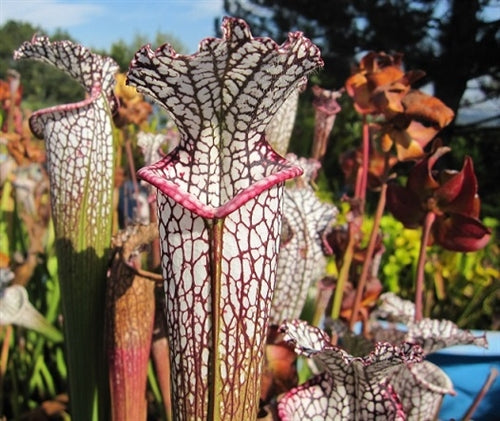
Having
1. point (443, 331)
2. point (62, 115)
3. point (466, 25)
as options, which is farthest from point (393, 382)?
point (466, 25)

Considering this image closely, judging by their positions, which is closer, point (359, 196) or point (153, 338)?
point (153, 338)

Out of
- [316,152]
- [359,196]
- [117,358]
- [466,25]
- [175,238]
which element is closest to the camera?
[175,238]

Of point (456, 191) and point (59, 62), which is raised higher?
point (59, 62)

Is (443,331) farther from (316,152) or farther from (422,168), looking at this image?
(316,152)

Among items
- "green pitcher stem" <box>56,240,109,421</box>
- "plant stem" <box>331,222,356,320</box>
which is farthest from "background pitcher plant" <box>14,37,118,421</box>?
"plant stem" <box>331,222,356,320</box>

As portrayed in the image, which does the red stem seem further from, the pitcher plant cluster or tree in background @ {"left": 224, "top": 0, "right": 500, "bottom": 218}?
tree in background @ {"left": 224, "top": 0, "right": 500, "bottom": 218}

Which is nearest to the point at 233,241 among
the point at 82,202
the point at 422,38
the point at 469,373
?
the point at 82,202

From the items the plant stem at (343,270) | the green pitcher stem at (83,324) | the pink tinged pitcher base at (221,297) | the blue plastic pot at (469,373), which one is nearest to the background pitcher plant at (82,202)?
the green pitcher stem at (83,324)

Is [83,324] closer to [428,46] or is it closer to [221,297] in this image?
[221,297]
